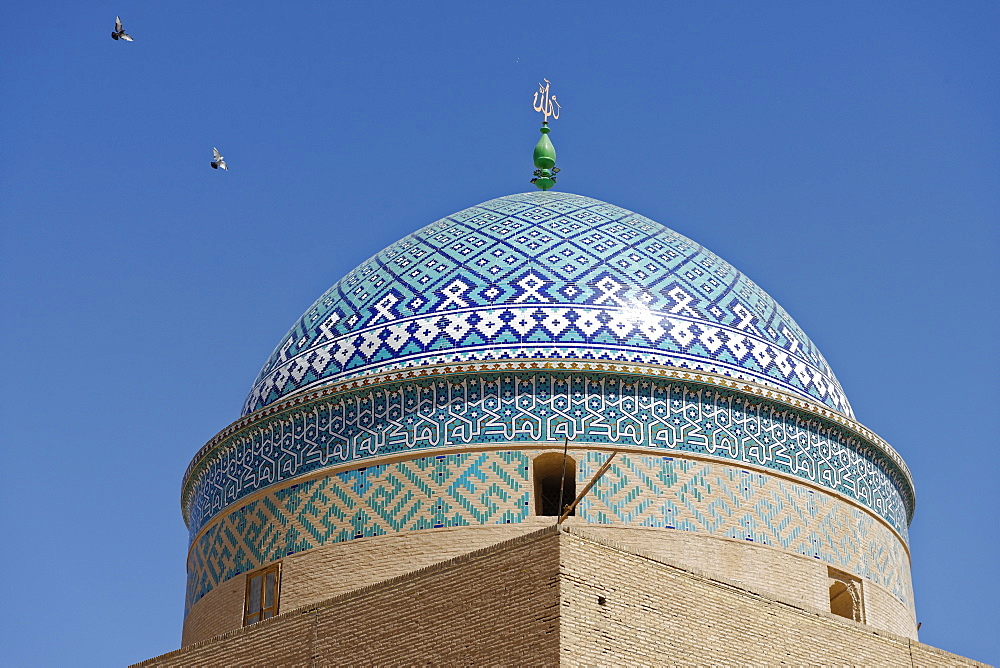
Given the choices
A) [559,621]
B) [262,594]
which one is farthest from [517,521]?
A: [559,621]

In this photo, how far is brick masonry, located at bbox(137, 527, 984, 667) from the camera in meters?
7.49

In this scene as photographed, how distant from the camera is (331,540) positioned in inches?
385

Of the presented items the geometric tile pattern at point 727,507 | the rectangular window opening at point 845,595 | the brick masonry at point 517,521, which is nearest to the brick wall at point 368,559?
the brick masonry at point 517,521

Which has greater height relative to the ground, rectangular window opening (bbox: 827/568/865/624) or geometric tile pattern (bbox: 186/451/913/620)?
geometric tile pattern (bbox: 186/451/913/620)

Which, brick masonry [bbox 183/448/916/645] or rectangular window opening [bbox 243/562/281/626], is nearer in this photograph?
brick masonry [bbox 183/448/916/645]

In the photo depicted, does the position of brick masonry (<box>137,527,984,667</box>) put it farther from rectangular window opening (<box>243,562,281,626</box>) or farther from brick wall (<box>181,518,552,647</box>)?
rectangular window opening (<box>243,562,281,626</box>)

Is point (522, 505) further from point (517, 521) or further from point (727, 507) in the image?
point (727, 507)

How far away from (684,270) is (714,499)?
174cm

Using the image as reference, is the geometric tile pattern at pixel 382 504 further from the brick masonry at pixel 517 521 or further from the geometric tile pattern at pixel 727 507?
the geometric tile pattern at pixel 727 507

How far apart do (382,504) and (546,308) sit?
1.50 m

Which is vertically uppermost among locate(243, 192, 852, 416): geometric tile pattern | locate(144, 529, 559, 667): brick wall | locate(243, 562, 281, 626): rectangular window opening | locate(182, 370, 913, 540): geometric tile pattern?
locate(243, 192, 852, 416): geometric tile pattern

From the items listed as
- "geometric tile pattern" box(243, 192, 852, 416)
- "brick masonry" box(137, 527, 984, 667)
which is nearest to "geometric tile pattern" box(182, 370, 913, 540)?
"geometric tile pattern" box(243, 192, 852, 416)

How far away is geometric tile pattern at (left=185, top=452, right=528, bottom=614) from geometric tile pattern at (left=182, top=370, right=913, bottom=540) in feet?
0.36

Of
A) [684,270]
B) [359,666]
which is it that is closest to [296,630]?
[359,666]
